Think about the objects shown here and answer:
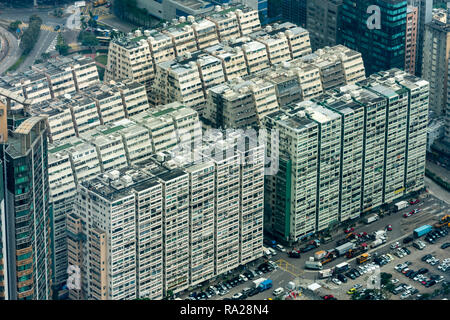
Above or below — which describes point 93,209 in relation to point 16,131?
below

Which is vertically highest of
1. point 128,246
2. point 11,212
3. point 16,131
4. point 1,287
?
point 16,131

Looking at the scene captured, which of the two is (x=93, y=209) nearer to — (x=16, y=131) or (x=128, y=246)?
(x=128, y=246)
